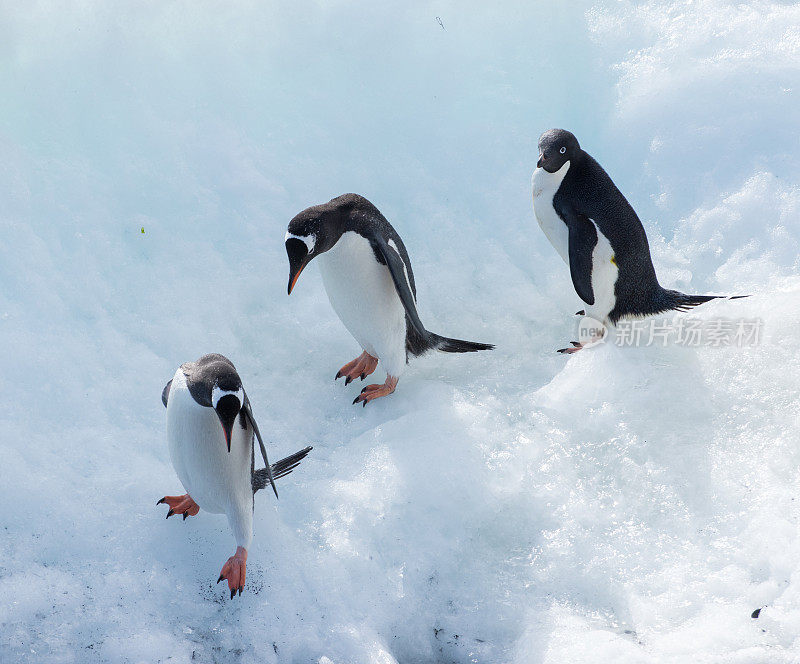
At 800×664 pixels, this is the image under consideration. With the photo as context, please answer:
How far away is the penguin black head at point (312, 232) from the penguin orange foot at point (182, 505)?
1.78ft

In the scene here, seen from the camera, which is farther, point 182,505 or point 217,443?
point 182,505

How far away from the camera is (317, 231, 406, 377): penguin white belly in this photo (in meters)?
2.13

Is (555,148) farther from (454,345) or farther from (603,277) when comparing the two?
(454,345)

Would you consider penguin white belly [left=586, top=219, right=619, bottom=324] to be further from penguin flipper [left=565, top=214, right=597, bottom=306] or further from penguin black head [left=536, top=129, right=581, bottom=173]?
penguin black head [left=536, top=129, right=581, bottom=173]

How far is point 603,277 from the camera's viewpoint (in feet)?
7.63

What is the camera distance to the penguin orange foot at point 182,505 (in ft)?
6.03

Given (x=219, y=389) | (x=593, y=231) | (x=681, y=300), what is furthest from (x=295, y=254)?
(x=681, y=300)

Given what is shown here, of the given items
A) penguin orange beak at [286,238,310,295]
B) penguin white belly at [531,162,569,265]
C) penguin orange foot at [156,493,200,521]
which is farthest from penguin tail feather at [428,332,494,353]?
penguin orange foot at [156,493,200,521]

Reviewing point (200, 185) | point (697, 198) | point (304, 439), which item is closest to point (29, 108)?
point (200, 185)

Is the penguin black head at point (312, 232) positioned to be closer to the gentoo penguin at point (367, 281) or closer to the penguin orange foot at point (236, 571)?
the gentoo penguin at point (367, 281)

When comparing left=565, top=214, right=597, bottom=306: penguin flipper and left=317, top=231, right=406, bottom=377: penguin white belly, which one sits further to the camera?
left=565, top=214, right=597, bottom=306: penguin flipper

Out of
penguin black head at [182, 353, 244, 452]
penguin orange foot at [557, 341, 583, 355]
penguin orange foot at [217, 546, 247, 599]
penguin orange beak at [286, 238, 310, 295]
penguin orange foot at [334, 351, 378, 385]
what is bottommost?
penguin orange foot at [557, 341, 583, 355]

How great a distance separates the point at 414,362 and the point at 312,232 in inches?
26.0

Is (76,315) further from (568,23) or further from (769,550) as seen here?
(568,23)
